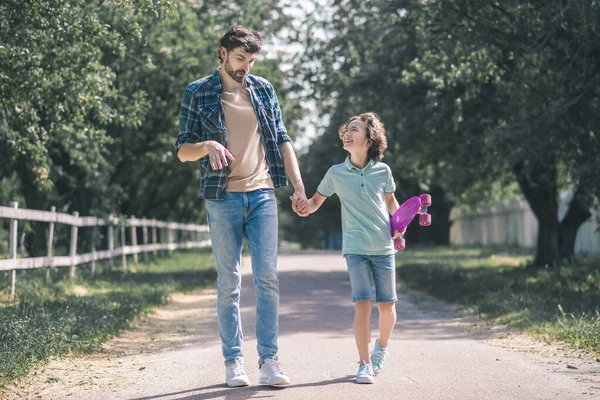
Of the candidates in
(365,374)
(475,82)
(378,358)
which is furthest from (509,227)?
(365,374)

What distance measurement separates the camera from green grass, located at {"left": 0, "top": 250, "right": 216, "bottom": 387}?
23.7 feet

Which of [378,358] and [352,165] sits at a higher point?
[352,165]

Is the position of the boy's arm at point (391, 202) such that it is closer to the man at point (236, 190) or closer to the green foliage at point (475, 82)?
the man at point (236, 190)

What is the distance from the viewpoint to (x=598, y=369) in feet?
22.2

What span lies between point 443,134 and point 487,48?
5250 millimetres

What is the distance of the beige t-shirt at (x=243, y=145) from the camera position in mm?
5785

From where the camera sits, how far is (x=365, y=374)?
19.6 ft

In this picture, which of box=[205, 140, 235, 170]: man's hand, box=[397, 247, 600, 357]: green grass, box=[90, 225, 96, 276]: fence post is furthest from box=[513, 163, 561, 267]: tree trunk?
box=[205, 140, 235, 170]: man's hand

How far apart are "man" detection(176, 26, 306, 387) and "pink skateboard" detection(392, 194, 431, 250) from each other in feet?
2.63

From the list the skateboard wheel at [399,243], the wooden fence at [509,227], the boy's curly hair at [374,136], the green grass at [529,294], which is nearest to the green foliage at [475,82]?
the green grass at [529,294]

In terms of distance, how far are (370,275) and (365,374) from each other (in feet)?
2.31

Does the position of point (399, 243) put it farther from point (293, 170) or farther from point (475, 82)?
point (475, 82)

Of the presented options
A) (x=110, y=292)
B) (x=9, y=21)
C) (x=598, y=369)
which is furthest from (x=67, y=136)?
(x=598, y=369)

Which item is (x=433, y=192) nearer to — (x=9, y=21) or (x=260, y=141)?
(x=9, y=21)
